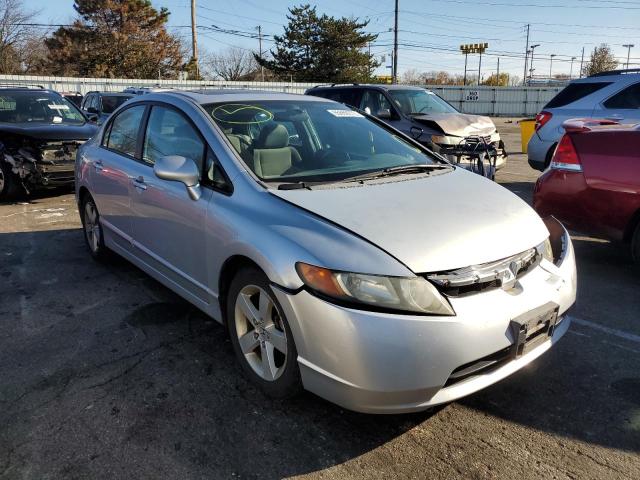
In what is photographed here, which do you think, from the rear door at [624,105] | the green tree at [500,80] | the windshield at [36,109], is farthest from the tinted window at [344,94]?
the green tree at [500,80]

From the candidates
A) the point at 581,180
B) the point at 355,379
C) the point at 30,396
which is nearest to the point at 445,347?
the point at 355,379

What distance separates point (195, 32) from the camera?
128 feet

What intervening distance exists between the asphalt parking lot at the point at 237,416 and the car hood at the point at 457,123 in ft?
16.8

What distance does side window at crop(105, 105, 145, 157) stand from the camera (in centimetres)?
416

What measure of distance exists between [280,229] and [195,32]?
4070 centimetres

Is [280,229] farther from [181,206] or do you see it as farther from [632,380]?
[632,380]

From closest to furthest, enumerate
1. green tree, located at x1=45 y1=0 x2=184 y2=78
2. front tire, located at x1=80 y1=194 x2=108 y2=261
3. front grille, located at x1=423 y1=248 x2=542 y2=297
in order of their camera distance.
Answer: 1. front grille, located at x1=423 y1=248 x2=542 y2=297
2. front tire, located at x1=80 y1=194 x2=108 y2=261
3. green tree, located at x1=45 y1=0 x2=184 y2=78

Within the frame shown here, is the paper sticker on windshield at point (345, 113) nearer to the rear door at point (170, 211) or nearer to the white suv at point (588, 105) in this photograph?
the rear door at point (170, 211)

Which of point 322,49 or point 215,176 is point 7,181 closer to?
point 215,176

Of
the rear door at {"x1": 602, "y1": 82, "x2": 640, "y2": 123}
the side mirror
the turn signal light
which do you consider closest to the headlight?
the side mirror

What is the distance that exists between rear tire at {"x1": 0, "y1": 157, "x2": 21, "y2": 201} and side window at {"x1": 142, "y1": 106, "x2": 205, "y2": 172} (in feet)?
16.1

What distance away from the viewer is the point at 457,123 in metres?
8.80

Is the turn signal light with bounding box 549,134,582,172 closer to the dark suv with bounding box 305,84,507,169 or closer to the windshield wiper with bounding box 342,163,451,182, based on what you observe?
the windshield wiper with bounding box 342,163,451,182

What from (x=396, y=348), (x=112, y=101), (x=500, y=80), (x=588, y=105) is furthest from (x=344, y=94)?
(x=500, y=80)
